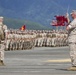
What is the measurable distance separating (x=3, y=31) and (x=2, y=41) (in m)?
0.39

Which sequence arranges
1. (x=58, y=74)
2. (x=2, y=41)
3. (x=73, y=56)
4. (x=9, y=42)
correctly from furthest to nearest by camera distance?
(x=9, y=42) < (x=2, y=41) < (x=73, y=56) < (x=58, y=74)

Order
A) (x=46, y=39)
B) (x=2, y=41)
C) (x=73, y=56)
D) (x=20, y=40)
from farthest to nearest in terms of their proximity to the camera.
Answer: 1. (x=46, y=39)
2. (x=20, y=40)
3. (x=2, y=41)
4. (x=73, y=56)

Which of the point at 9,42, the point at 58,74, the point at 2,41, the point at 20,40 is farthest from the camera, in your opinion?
the point at 20,40

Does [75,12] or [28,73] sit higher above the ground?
[75,12]

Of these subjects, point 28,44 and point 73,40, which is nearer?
point 73,40

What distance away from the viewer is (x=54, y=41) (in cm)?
5884

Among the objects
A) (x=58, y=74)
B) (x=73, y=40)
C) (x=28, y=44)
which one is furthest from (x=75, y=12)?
(x=28, y=44)

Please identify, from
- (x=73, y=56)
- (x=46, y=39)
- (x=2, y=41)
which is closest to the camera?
(x=73, y=56)

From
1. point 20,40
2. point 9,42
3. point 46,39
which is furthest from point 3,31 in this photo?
point 46,39

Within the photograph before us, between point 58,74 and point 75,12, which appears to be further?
point 75,12

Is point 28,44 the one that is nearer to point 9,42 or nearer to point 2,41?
point 9,42

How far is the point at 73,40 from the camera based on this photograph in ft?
67.9

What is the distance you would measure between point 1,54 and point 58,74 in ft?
15.7

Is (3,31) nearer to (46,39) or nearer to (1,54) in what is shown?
(1,54)
